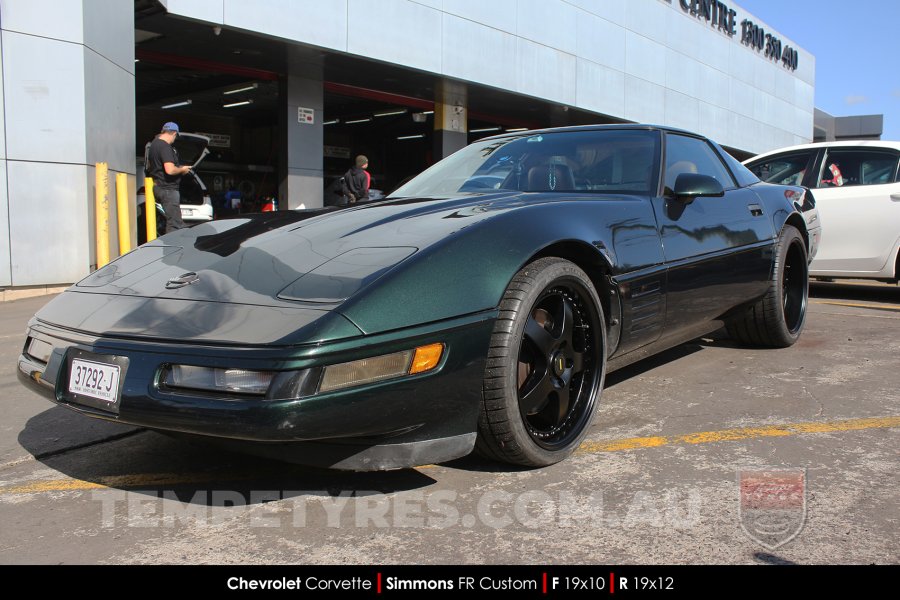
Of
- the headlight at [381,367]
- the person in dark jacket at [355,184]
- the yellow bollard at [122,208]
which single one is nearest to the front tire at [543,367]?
the headlight at [381,367]

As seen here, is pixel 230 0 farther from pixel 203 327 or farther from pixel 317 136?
pixel 203 327

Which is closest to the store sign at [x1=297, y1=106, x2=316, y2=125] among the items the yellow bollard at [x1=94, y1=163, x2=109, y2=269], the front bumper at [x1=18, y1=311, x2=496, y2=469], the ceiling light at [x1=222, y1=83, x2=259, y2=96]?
the ceiling light at [x1=222, y1=83, x2=259, y2=96]

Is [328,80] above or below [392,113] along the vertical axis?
below

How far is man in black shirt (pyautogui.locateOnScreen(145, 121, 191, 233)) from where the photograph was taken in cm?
838

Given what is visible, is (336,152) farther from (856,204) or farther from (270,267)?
(270,267)

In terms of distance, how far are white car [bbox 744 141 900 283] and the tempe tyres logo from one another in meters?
5.15

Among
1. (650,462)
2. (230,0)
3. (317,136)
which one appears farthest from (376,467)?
(317,136)

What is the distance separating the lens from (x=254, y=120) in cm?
2517

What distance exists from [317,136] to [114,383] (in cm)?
1236

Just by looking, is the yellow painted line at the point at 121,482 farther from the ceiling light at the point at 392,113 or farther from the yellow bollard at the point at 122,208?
the ceiling light at the point at 392,113

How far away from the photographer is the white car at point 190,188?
10.1m

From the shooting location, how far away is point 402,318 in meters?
2.13

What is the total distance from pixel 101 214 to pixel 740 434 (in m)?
6.86

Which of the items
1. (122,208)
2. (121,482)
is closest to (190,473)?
(121,482)
